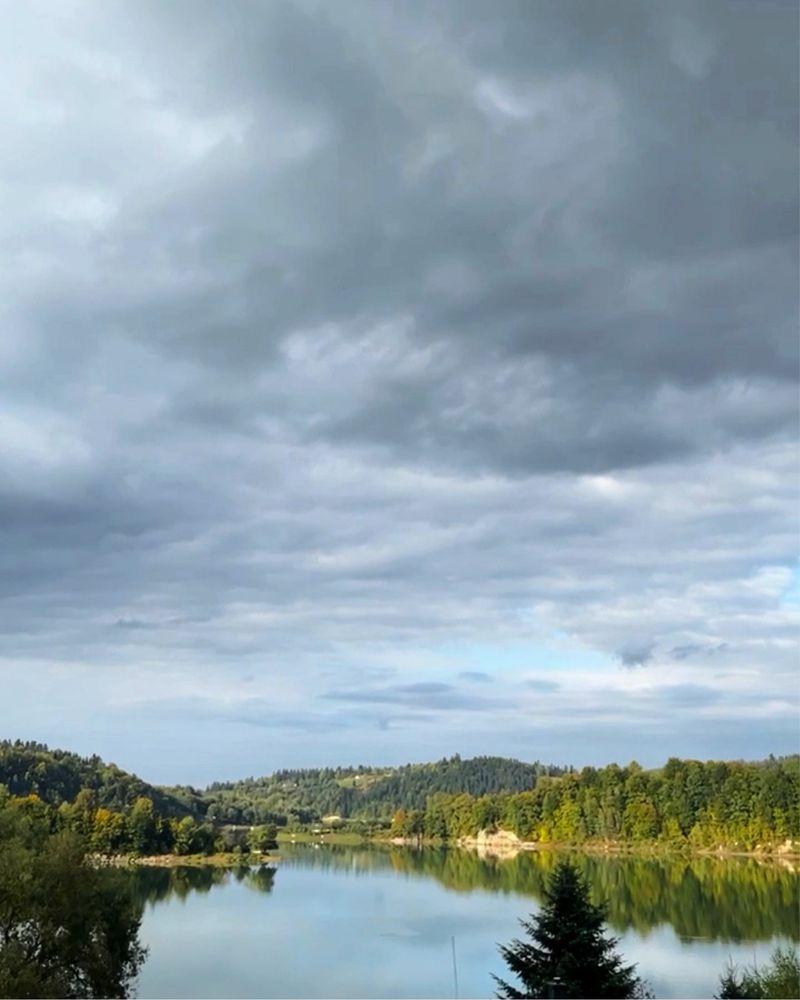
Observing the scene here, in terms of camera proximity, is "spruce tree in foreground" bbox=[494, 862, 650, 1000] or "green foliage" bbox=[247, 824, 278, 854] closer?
"spruce tree in foreground" bbox=[494, 862, 650, 1000]

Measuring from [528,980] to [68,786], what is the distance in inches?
5167

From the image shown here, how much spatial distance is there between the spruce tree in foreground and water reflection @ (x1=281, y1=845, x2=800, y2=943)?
15.3 ft

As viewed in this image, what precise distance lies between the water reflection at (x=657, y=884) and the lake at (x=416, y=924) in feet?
0.53

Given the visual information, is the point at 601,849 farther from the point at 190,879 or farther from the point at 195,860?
the point at 190,879

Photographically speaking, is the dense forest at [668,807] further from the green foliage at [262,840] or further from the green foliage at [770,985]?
the green foliage at [770,985]

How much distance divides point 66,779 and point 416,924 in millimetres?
100752

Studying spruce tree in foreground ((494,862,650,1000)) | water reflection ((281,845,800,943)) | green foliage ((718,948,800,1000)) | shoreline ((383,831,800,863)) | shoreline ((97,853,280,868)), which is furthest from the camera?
shoreline ((97,853,280,868))

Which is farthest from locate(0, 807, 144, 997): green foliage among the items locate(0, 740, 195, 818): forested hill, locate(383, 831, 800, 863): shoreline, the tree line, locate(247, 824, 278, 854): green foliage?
locate(0, 740, 195, 818): forested hill

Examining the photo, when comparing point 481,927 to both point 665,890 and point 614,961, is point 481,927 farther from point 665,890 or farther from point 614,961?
point 614,961

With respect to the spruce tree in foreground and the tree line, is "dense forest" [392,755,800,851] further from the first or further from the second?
the spruce tree in foreground

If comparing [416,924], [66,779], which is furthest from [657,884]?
[66,779]

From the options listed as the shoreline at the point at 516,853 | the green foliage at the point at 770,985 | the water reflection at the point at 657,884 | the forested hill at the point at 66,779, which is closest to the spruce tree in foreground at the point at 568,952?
the green foliage at the point at 770,985

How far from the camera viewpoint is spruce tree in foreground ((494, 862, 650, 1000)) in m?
15.1

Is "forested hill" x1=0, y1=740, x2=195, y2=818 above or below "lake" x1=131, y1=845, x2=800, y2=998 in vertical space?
above
